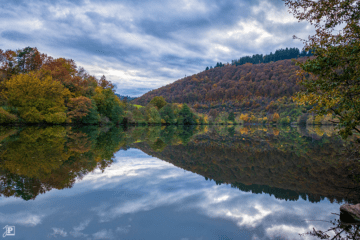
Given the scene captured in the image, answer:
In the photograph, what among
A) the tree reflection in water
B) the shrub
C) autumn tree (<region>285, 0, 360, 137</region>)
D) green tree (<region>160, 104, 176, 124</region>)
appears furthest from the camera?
green tree (<region>160, 104, 176, 124</region>)

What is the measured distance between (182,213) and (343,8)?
7.74m

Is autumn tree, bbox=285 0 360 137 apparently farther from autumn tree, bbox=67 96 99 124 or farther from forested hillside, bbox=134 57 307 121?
forested hillside, bbox=134 57 307 121

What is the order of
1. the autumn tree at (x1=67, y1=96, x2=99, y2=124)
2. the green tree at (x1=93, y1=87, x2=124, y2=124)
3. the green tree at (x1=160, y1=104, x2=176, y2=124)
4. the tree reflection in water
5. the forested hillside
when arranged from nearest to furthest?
1. the tree reflection in water
2. the autumn tree at (x1=67, y1=96, x2=99, y2=124)
3. the green tree at (x1=93, y1=87, x2=124, y2=124)
4. the green tree at (x1=160, y1=104, x2=176, y2=124)
5. the forested hillside

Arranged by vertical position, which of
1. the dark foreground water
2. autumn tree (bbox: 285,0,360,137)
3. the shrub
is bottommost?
the dark foreground water

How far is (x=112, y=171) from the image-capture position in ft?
24.8

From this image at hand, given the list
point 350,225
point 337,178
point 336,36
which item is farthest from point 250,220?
point 336,36

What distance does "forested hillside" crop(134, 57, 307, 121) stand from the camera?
5586 inches

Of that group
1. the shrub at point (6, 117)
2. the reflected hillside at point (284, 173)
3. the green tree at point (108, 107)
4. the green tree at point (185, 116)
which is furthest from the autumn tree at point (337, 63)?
the green tree at point (185, 116)

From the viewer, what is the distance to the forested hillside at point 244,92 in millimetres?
141875

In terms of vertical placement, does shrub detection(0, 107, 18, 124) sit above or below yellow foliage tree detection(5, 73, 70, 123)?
below

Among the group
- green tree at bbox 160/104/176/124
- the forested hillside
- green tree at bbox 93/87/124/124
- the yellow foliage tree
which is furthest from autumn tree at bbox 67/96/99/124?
the forested hillside

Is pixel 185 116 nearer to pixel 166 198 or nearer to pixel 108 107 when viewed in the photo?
pixel 108 107

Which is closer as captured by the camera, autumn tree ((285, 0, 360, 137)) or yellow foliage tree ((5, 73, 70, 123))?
autumn tree ((285, 0, 360, 137))

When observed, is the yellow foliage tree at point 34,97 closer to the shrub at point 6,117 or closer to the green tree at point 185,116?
the shrub at point 6,117
